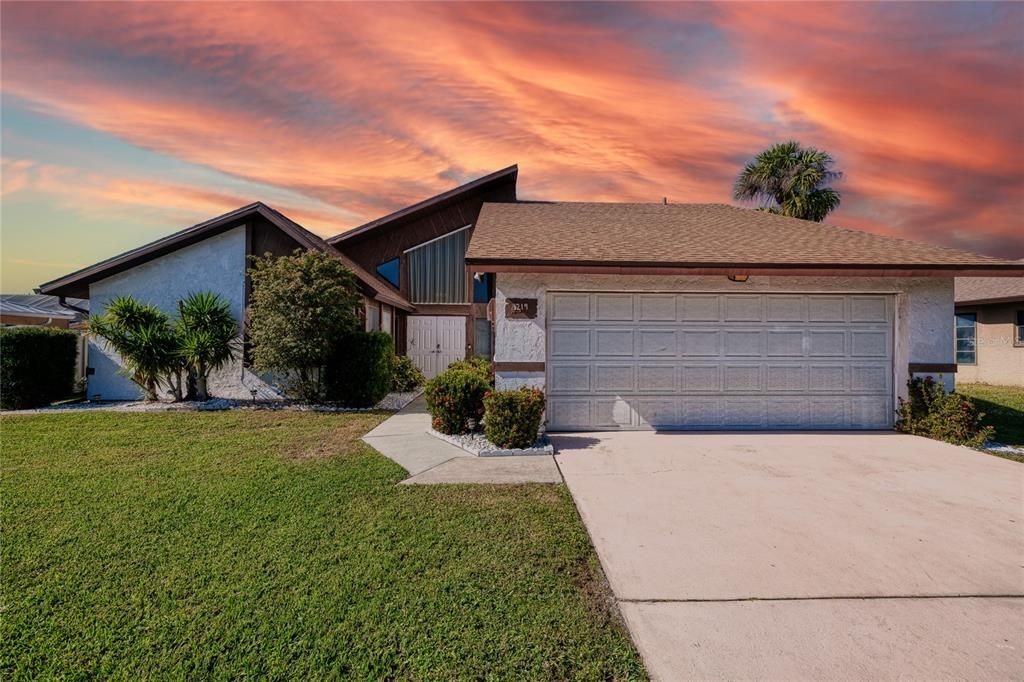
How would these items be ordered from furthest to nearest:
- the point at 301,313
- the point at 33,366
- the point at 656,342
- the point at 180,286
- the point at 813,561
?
the point at 180,286 → the point at 33,366 → the point at 301,313 → the point at 656,342 → the point at 813,561

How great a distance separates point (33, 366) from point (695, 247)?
15.4 meters

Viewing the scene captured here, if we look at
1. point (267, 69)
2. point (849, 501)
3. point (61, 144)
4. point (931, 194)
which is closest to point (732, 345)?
point (849, 501)

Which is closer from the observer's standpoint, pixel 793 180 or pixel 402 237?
pixel 402 237

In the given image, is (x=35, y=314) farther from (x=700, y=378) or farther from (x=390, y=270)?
(x=700, y=378)

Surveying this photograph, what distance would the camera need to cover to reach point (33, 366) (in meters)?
11.3

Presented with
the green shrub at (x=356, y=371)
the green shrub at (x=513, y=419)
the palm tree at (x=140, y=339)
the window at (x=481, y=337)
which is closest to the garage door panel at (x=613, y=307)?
the green shrub at (x=513, y=419)

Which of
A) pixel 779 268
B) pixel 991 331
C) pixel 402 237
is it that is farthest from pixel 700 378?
pixel 991 331

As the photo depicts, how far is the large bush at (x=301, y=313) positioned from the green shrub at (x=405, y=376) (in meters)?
3.36

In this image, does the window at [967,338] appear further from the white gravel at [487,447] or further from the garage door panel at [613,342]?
the white gravel at [487,447]

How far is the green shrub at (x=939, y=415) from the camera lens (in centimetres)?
786

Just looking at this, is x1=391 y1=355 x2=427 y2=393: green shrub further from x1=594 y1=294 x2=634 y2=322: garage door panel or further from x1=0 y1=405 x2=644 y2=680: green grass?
x1=0 y1=405 x2=644 y2=680: green grass

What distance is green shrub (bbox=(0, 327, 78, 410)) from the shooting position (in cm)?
1095

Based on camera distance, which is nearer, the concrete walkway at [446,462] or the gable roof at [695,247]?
the concrete walkway at [446,462]

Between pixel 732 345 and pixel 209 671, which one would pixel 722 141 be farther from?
pixel 209 671
